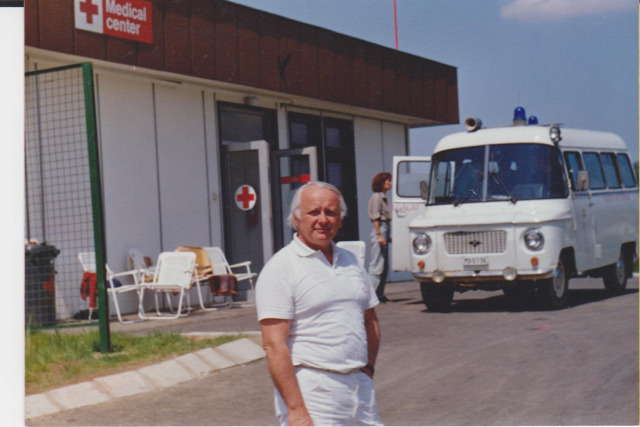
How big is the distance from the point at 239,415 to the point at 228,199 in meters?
9.68

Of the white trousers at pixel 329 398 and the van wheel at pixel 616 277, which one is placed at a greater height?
the white trousers at pixel 329 398

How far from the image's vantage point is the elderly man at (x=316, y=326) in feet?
12.9

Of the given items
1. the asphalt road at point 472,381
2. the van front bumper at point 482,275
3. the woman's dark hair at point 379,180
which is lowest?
the asphalt road at point 472,381

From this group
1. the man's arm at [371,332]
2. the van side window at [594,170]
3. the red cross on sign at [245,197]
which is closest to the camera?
the man's arm at [371,332]

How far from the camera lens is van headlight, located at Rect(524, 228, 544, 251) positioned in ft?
40.3

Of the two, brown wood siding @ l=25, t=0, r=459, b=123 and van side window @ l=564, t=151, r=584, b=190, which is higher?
brown wood siding @ l=25, t=0, r=459, b=123

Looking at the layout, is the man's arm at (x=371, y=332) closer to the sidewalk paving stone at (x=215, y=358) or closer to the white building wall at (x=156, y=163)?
the sidewalk paving stone at (x=215, y=358)

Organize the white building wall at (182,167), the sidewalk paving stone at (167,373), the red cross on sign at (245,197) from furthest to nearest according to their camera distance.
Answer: the red cross on sign at (245,197) → the white building wall at (182,167) → the sidewalk paving stone at (167,373)

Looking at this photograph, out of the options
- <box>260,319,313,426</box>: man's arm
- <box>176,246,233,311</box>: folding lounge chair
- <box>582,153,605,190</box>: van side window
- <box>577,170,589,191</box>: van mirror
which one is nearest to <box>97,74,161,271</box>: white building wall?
<box>176,246,233,311</box>: folding lounge chair

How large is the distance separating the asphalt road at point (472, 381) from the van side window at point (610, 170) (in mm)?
3085

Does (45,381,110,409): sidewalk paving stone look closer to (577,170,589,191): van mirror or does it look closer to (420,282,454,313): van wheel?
(420,282,454,313): van wheel

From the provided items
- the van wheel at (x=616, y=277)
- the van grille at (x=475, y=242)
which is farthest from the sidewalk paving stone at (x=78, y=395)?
the van wheel at (x=616, y=277)

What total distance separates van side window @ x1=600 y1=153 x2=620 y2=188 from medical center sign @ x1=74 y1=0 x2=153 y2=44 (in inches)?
273

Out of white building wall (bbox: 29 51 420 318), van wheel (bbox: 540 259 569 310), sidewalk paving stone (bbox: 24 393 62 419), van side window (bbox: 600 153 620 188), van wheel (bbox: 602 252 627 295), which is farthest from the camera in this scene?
van wheel (bbox: 602 252 627 295)
